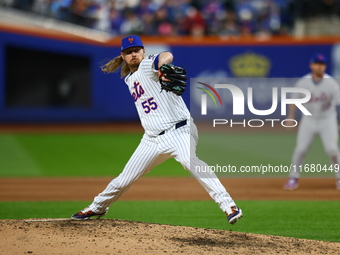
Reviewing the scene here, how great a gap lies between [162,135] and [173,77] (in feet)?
2.32

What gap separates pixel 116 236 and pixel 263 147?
951 cm

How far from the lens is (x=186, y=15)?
2027 centimetres

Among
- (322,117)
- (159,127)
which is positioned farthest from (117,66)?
(322,117)

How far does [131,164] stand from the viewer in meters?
5.96

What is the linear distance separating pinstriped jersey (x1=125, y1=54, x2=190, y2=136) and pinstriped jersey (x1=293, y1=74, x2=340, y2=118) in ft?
13.0

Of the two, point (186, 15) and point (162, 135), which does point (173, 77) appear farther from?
point (186, 15)

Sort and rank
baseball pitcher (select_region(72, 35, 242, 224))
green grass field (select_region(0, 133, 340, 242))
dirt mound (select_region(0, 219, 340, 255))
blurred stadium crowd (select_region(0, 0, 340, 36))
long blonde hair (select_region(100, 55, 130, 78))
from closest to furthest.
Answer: dirt mound (select_region(0, 219, 340, 255)), baseball pitcher (select_region(72, 35, 242, 224)), long blonde hair (select_region(100, 55, 130, 78)), green grass field (select_region(0, 133, 340, 242)), blurred stadium crowd (select_region(0, 0, 340, 36))

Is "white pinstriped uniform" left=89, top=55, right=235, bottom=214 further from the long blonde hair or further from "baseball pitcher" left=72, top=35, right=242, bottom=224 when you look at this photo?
the long blonde hair

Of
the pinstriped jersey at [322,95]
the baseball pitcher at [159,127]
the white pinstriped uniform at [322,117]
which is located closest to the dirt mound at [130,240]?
the baseball pitcher at [159,127]

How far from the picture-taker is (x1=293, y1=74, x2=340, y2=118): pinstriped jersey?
9242 millimetres

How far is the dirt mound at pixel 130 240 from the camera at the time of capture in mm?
5235

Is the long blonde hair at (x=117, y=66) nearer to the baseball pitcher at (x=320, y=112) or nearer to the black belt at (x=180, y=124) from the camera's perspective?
the black belt at (x=180, y=124)

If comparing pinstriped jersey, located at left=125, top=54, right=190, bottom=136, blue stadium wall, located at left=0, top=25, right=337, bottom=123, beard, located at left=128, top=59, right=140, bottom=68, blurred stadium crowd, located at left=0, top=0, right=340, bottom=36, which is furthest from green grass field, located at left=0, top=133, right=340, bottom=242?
blurred stadium crowd, located at left=0, top=0, right=340, bottom=36

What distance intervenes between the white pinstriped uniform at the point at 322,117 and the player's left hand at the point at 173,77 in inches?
171
